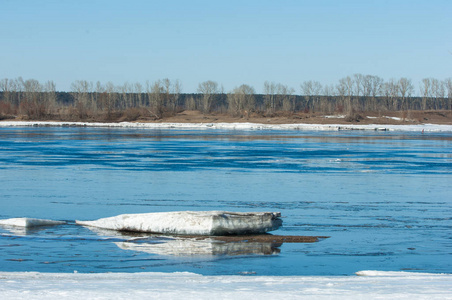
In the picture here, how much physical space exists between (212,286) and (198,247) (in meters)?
3.28

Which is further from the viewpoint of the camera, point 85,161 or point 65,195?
point 85,161

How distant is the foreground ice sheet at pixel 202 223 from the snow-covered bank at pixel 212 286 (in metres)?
3.00

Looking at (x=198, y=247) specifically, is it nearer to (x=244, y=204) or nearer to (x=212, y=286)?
(x=212, y=286)

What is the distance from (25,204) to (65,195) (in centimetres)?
158

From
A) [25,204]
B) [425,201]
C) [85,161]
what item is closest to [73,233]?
[25,204]

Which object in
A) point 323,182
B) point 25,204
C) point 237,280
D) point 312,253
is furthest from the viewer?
point 323,182

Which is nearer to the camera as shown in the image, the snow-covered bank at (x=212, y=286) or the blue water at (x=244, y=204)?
the snow-covered bank at (x=212, y=286)

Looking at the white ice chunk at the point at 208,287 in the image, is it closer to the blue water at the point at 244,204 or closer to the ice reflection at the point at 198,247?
the blue water at the point at 244,204

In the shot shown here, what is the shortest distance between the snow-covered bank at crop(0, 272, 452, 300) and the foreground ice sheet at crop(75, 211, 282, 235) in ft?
9.85

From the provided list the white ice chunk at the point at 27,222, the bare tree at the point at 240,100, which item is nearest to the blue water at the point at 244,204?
the white ice chunk at the point at 27,222

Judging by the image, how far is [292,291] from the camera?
646 centimetres

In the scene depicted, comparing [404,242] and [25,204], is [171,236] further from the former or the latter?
[25,204]

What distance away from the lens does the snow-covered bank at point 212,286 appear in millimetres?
6133

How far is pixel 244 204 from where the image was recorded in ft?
46.8
